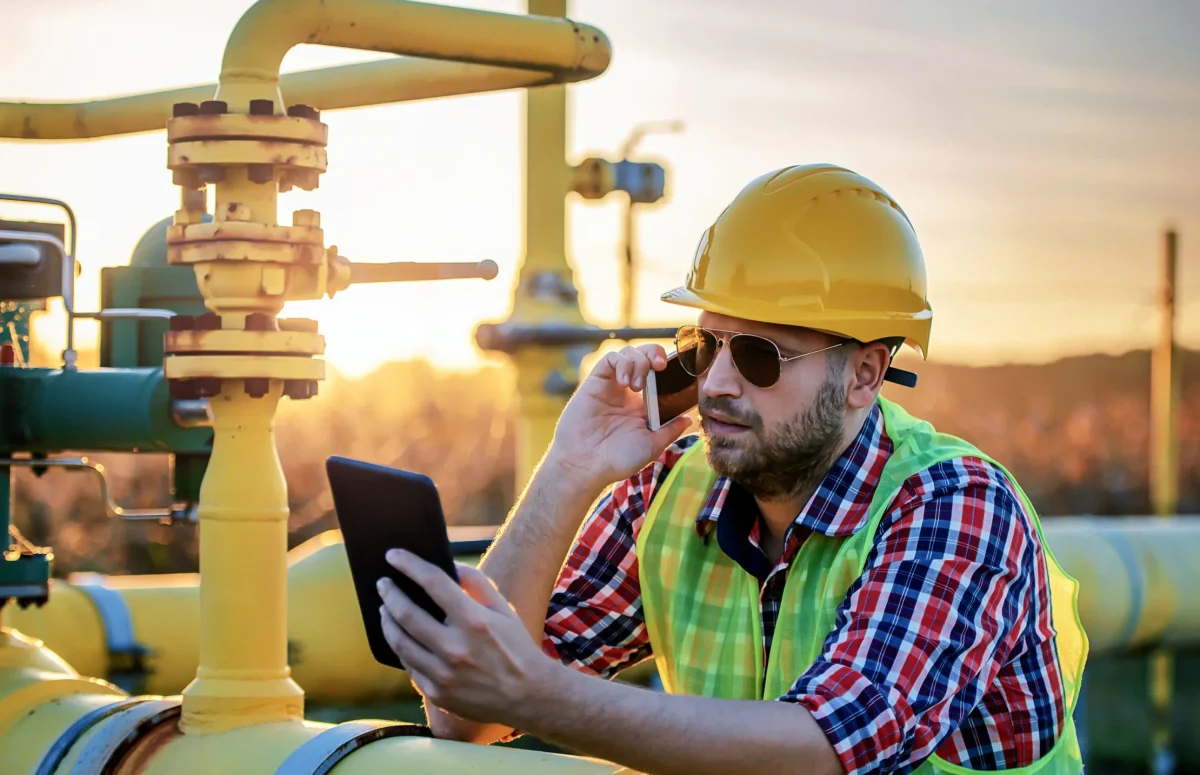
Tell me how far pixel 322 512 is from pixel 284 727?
8124 millimetres

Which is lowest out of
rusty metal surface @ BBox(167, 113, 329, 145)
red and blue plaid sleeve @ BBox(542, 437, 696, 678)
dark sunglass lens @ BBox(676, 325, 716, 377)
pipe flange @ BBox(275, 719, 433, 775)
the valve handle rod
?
pipe flange @ BBox(275, 719, 433, 775)

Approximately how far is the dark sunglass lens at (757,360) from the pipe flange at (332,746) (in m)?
0.73

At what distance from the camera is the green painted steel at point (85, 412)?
299 cm

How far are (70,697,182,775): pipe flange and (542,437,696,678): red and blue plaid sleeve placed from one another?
63 centimetres

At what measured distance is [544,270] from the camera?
19.3 feet

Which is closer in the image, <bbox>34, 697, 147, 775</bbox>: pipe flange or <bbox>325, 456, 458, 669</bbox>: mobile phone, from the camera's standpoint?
<bbox>325, 456, 458, 669</bbox>: mobile phone

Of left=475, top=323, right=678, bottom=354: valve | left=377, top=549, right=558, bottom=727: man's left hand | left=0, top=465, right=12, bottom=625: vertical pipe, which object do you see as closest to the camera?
left=377, top=549, right=558, bottom=727: man's left hand

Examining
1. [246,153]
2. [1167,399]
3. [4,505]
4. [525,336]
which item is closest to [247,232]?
[246,153]

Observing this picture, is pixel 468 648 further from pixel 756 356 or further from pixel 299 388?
pixel 299 388

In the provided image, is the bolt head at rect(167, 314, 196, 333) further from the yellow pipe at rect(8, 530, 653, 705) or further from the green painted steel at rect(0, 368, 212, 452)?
the yellow pipe at rect(8, 530, 653, 705)

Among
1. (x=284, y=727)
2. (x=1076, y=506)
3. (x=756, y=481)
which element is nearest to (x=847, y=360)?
(x=756, y=481)

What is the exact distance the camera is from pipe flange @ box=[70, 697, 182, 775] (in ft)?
8.05

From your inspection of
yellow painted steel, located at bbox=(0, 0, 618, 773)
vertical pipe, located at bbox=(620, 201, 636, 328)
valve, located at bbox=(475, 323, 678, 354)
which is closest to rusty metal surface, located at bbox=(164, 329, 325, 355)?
yellow painted steel, located at bbox=(0, 0, 618, 773)

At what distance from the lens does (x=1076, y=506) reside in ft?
44.4
